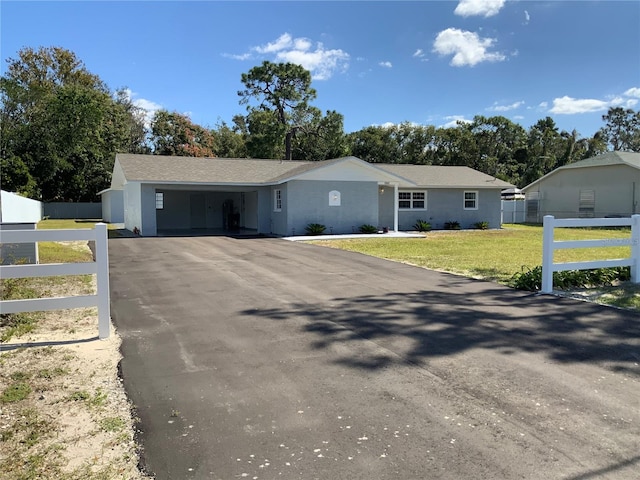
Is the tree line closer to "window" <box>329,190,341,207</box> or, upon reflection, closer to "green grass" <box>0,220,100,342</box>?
"window" <box>329,190,341,207</box>

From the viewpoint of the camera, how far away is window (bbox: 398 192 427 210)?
27844 mm

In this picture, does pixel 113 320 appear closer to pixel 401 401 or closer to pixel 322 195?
pixel 401 401

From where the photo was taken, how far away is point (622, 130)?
7106 cm

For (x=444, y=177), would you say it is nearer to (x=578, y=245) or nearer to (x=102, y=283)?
(x=578, y=245)

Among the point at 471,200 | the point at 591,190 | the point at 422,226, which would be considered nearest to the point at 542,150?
the point at 591,190

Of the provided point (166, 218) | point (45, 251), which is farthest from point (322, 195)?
point (45, 251)

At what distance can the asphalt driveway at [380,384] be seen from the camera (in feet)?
10.2

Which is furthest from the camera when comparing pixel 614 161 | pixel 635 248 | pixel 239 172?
pixel 614 161

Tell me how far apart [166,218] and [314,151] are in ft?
79.7

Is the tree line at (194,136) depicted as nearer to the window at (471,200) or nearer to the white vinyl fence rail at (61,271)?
the window at (471,200)

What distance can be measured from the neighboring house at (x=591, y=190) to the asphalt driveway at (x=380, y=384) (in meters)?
28.8

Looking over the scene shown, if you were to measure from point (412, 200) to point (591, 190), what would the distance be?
15048mm

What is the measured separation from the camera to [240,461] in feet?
10.0

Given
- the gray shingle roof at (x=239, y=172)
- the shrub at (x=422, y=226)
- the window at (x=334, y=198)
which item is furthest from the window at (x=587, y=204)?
the window at (x=334, y=198)
